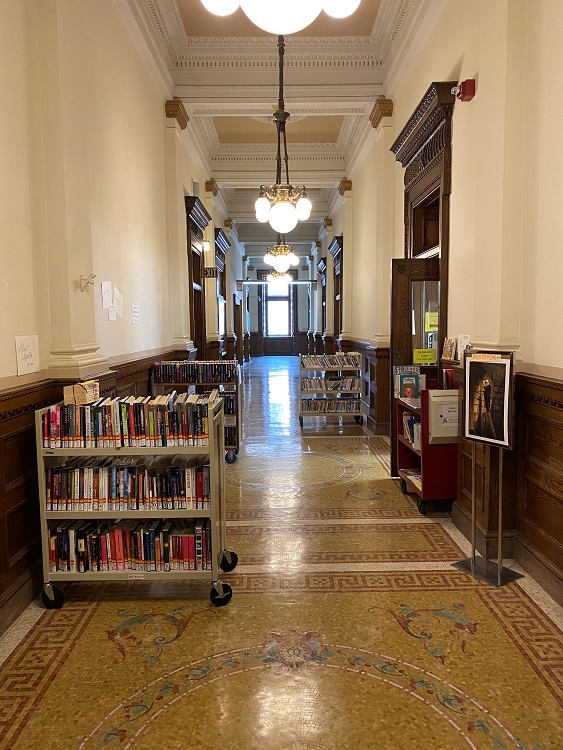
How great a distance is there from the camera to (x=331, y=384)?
848 cm

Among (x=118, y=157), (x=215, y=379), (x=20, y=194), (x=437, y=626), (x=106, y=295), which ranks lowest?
(x=437, y=626)

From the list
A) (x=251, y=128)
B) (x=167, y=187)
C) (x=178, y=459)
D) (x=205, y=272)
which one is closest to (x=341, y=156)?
(x=251, y=128)

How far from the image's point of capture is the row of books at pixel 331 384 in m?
8.43

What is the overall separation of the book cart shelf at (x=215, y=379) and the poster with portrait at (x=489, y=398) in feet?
10.5

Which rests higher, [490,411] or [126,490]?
[490,411]

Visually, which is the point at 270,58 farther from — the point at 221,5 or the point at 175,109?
the point at 221,5

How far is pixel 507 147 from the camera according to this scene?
3572 mm

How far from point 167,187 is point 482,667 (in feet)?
22.7

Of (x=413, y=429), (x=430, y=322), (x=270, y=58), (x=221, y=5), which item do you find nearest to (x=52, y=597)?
(x=413, y=429)

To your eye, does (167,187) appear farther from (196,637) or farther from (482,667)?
(482,667)

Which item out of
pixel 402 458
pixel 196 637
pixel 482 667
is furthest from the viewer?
pixel 402 458

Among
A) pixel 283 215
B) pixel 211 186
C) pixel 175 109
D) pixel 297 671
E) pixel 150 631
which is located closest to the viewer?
pixel 297 671

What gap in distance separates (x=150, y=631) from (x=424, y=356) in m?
3.60

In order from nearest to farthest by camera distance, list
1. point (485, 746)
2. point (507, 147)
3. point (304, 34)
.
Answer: point (485, 746) < point (507, 147) < point (304, 34)
